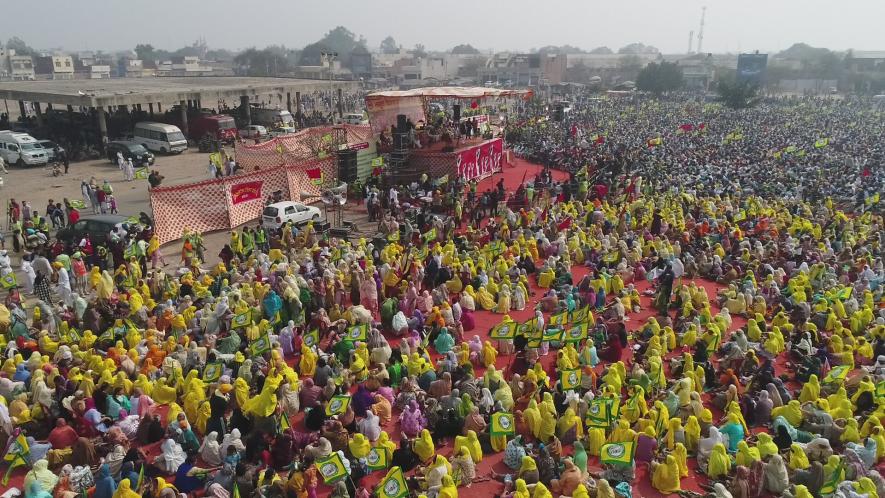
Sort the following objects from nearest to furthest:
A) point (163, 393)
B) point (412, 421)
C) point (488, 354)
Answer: point (412, 421)
point (163, 393)
point (488, 354)

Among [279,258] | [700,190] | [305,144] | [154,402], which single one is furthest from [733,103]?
[154,402]

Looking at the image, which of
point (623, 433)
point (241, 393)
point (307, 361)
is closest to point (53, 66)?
point (307, 361)

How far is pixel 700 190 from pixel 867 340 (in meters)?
13.7

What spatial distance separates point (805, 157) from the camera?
3231 cm

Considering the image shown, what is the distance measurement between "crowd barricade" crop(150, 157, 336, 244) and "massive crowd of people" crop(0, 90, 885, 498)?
1.37m

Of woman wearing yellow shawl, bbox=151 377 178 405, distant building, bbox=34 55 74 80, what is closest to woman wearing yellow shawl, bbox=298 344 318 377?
woman wearing yellow shawl, bbox=151 377 178 405

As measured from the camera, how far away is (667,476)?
315 inches

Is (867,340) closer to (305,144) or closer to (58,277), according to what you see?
(58,277)

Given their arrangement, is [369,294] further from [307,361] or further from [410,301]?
[307,361]

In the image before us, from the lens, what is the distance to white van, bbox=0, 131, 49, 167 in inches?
1128

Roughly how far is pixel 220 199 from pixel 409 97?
11.0 m

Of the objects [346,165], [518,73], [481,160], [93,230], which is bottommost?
[93,230]

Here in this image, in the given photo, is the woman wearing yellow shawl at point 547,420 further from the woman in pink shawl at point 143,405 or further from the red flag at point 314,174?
the red flag at point 314,174

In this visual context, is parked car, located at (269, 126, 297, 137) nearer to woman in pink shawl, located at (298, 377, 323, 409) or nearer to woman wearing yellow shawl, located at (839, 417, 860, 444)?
woman in pink shawl, located at (298, 377, 323, 409)
